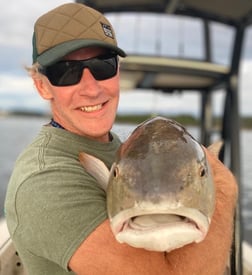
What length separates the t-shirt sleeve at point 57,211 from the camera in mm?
1613

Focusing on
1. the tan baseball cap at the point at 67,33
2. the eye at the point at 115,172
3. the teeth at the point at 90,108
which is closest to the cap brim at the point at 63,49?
the tan baseball cap at the point at 67,33

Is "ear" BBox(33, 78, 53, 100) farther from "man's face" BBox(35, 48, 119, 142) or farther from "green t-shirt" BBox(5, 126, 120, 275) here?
"green t-shirt" BBox(5, 126, 120, 275)

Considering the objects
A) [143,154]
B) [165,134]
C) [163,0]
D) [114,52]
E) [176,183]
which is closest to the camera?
[176,183]

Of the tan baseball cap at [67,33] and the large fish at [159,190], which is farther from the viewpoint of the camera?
the tan baseball cap at [67,33]

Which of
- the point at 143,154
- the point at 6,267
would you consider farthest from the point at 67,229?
the point at 6,267

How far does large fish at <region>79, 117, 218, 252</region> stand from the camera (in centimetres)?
132

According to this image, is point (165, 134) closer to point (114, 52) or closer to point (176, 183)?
point (176, 183)

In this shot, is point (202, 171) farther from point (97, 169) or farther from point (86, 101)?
point (86, 101)

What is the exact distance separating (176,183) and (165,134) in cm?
32

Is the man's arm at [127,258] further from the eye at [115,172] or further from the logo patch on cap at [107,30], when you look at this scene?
the logo patch on cap at [107,30]

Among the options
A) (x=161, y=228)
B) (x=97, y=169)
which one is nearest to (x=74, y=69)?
(x=97, y=169)

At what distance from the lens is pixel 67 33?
202 centimetres

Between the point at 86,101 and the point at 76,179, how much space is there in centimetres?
46

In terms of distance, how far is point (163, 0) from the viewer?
21.6 feet
